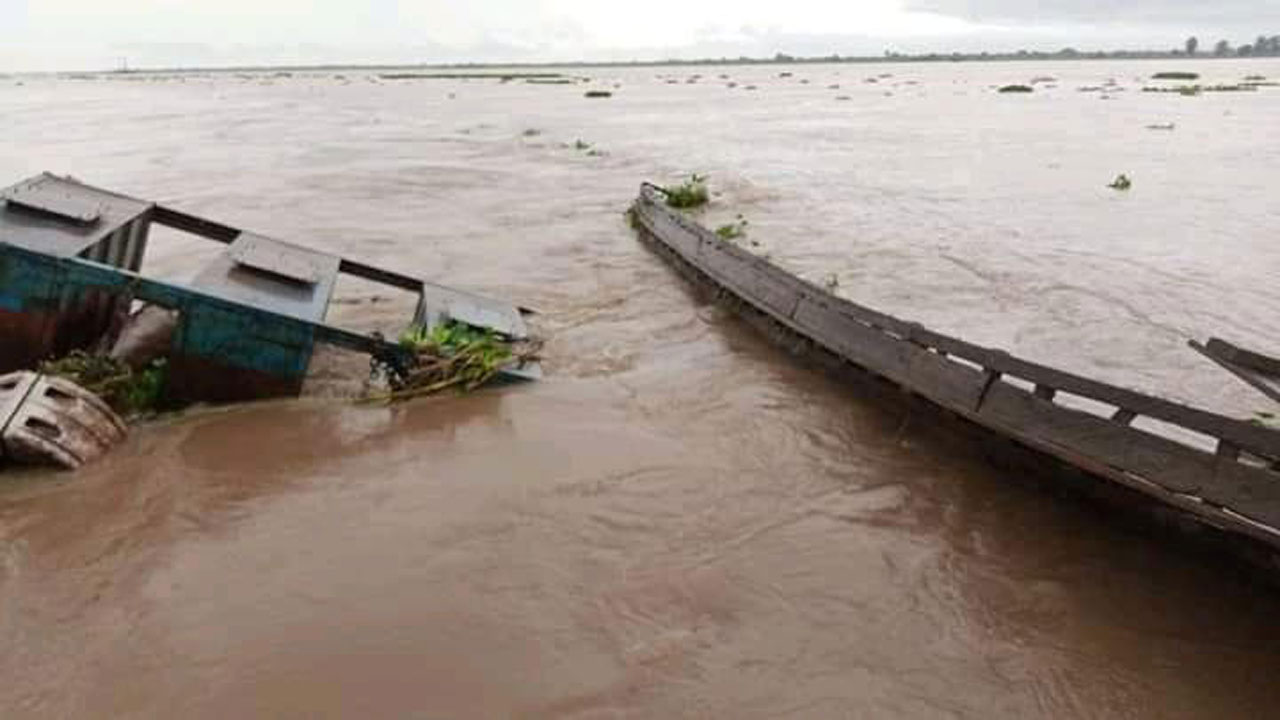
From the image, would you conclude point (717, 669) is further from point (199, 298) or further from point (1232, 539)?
point (199, 298)

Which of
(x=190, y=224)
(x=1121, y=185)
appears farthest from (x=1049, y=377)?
(x=1121, y=185)

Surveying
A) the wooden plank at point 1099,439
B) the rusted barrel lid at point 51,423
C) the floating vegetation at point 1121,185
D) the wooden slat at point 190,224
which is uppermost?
the floating vegetation at point 1121,185

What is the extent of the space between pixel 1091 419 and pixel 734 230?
36.5 feet

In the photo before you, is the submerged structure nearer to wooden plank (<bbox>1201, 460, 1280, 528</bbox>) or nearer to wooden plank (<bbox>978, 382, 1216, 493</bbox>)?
wooden plank (<bbox>978, 382, 1216, 493</bbox>)

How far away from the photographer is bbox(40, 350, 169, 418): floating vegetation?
271 inches

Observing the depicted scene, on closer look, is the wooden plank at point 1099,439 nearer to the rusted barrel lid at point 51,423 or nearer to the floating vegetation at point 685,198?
the rusted barrel lid at point 51,423

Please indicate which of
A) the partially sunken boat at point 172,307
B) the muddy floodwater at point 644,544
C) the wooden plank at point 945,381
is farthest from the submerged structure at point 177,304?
the wooden plank at point 945,381

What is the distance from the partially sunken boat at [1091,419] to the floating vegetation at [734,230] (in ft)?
16.9

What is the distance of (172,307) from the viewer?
6.83 meters

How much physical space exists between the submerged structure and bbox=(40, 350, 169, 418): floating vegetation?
111 mm

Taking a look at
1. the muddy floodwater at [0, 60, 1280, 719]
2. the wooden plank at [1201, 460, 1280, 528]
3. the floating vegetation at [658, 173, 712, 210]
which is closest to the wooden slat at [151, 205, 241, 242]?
the muddy floodwater at [0, 60, 1280, 719]

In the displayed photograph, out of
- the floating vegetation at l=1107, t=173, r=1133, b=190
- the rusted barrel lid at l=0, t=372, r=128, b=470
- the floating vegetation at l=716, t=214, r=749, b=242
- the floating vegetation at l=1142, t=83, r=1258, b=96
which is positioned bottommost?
the rusted barrel lid at l=0, t=372, r=128, b=470

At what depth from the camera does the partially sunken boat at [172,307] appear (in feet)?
22.2

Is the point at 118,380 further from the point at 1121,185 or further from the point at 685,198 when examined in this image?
the point at 1121,185
